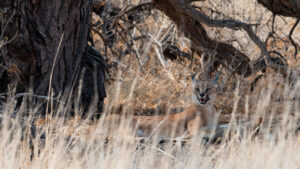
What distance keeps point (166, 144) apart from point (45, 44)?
1.94 meters

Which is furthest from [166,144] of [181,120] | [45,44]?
[45,44]

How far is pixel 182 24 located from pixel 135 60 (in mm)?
2579

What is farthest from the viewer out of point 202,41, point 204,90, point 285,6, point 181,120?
point 202,41

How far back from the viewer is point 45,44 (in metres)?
6.30

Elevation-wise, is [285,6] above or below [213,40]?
above

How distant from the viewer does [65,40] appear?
6.51m

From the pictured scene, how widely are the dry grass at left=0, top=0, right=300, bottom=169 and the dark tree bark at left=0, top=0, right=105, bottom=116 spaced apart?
44 centimetres

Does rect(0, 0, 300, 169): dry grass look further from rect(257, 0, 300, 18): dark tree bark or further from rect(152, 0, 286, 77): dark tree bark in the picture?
rect(257, 0, 300, 18): dark tree bark

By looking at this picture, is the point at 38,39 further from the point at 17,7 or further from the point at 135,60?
the point at 135,60

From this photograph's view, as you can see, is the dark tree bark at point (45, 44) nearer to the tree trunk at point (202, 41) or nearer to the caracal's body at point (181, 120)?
the caracal's body at point (181, 120)

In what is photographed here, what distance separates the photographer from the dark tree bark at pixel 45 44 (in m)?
6.13

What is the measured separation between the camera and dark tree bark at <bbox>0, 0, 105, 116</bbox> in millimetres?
6133

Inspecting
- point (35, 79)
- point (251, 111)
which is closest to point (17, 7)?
point (35, 79)

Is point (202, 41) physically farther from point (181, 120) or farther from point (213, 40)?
point (181, 120)
